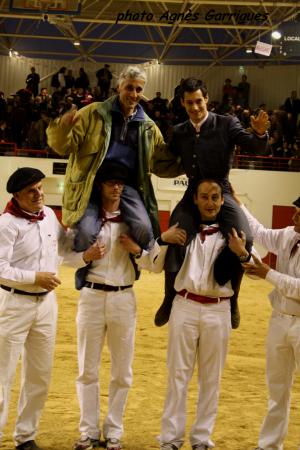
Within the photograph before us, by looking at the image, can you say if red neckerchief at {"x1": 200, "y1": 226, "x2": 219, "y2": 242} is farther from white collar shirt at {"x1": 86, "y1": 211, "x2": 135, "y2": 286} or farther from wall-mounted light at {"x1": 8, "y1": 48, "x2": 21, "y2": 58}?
wall-mounted light at {"x1": 8, "y1": 48, "x2": 21, "y2": 58}

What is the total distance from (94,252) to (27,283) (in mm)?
590

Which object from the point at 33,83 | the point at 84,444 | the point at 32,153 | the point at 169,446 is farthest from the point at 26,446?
the point at 33,83

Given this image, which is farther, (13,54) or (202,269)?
(13,54)

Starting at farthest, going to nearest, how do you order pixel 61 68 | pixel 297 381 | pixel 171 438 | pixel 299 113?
pixel 61 68
pixel 299 113
pixel 297 381
pixel 171 438

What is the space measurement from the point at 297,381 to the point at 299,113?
15.6m

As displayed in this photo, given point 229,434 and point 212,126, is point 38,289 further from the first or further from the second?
point 229,434

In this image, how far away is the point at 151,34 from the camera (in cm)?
2684

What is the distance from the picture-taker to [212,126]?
19.4 feet

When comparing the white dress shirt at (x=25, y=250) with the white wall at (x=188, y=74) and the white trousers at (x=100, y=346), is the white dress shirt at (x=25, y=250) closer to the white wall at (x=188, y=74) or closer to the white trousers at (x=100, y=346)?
the white trousers at (x=100, y=346)

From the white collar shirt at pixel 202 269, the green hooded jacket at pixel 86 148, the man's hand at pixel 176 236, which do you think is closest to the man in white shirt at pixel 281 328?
the white collar shirt at pixel 202 269

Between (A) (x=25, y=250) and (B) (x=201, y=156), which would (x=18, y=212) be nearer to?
(A) (x=25, y=250)

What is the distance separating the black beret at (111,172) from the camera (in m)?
5.80

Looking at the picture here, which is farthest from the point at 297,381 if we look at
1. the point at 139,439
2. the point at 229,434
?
the point at 139,439

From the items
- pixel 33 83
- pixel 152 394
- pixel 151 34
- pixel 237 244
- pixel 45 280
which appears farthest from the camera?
pixel 151 34
